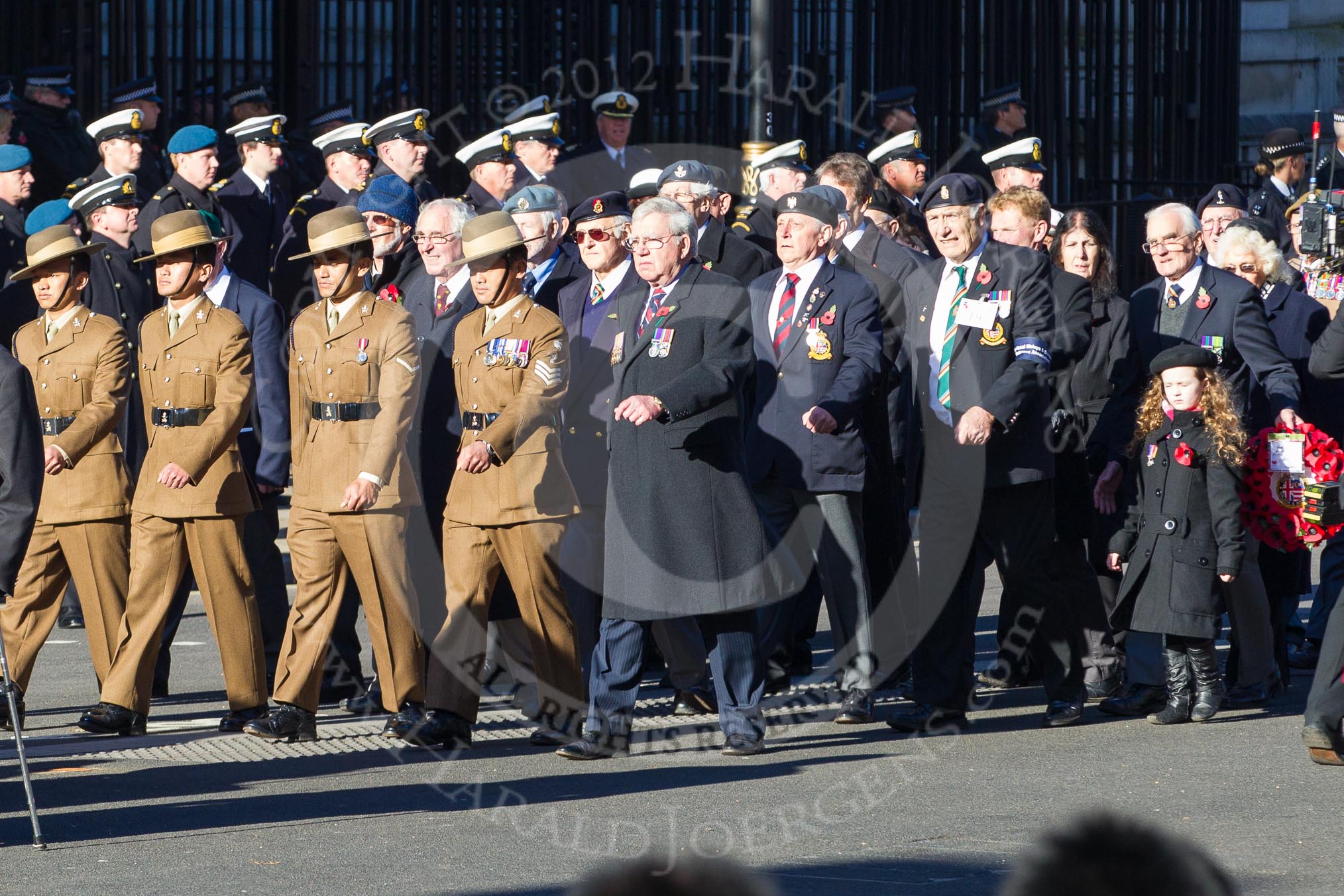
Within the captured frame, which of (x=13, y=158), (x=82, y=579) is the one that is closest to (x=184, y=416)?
(x=82, y=579)

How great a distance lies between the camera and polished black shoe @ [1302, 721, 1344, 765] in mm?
5977

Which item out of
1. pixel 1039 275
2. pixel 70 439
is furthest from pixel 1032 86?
pixel 70 439

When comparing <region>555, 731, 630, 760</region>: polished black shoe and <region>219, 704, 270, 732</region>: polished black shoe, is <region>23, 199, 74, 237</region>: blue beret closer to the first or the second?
<region>219, 704, 270, 732</region>: polished black shoe

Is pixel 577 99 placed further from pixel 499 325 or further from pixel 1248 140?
pixel 1248 140

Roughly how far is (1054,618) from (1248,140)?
13.8m

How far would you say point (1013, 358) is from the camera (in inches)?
266

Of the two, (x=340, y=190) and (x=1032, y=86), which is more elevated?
(x=1032, y=86)

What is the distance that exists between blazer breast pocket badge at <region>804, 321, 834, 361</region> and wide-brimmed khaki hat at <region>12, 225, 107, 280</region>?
2.44 m

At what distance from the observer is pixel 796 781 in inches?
231

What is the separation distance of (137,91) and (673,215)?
5.45 metres

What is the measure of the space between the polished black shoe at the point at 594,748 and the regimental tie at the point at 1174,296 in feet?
8.77

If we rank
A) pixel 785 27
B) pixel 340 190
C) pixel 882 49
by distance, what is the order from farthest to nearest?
pixel 882 49, pixel 785 27, pixel 340 190

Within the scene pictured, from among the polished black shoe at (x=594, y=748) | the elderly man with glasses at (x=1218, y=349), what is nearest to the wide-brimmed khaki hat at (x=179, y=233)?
the polished black shoe at (x=594, y=748)

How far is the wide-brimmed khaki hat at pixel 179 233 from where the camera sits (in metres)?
6.78
